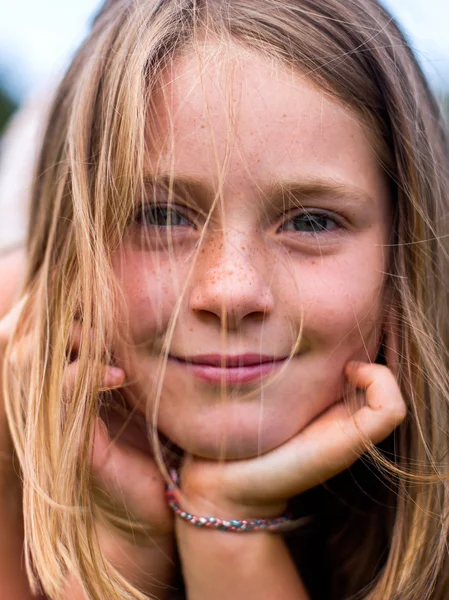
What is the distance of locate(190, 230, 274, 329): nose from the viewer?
1178 millimetres

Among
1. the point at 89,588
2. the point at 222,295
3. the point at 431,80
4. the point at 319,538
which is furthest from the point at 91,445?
the point at 431,80

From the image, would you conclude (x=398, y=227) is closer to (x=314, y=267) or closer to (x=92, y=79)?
(x=314, y=267)

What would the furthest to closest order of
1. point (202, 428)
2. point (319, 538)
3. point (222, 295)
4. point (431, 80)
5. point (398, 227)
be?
point (319, 538) < point (431, 80) < point (398, 227) < point (202, 428) < point (222, 295)

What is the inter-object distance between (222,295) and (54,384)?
15.2 inches

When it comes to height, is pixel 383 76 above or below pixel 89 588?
above

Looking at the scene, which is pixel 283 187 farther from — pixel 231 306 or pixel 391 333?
pixel 391 333

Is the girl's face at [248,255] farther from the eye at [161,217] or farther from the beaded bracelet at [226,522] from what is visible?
the beaded bracelet at [226,522]

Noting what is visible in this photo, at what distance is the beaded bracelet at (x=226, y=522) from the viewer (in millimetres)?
1318

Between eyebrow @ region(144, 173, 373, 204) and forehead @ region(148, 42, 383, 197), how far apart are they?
0.01m

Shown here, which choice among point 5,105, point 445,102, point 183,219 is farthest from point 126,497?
point 5,105

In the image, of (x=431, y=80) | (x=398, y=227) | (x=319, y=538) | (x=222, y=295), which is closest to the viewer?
(x=222, y=295)

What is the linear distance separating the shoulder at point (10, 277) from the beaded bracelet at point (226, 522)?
590 mm

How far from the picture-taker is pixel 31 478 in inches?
49.6

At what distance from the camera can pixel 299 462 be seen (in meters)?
1.30
